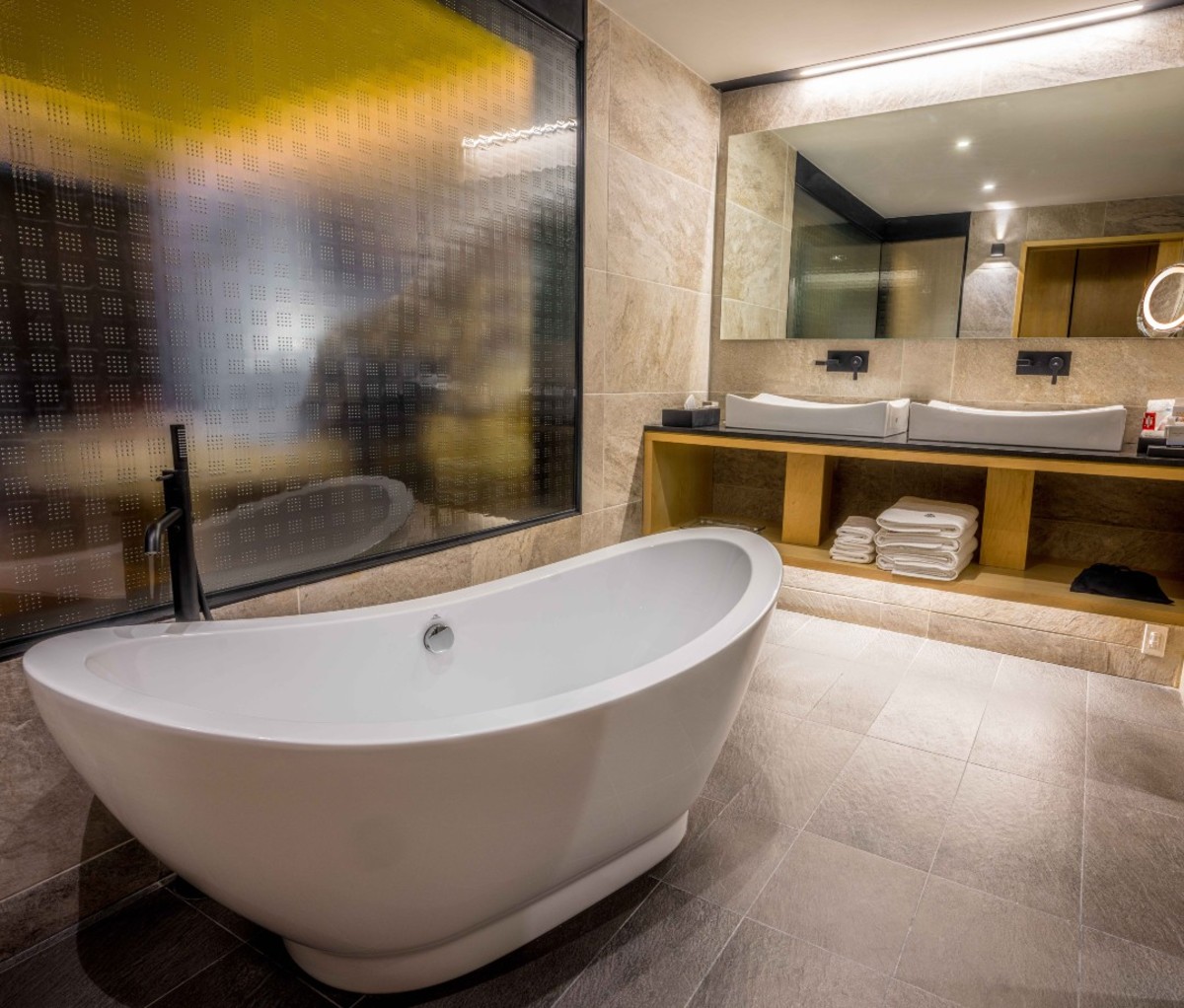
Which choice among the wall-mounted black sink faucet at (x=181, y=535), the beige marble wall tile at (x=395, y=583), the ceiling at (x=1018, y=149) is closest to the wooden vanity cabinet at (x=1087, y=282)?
the ceiling at (x=1018, y=149)

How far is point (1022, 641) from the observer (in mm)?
2652

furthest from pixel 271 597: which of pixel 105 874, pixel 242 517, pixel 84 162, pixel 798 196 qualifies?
pixel 798 196

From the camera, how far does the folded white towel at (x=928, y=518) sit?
267cm

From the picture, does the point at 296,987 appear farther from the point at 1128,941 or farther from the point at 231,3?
the point at 231,3

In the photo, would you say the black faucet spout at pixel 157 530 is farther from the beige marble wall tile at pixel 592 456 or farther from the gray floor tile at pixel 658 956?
the beige marble wall tile at pixel 592 456

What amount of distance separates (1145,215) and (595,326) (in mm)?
1924

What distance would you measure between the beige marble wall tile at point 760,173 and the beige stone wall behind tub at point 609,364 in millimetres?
116

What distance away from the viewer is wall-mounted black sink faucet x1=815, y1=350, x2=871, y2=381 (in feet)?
10.2

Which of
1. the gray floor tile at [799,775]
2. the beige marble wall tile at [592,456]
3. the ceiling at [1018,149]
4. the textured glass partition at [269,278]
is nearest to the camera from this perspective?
the textured glass partition at [269,278]

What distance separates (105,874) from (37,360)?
965 mm

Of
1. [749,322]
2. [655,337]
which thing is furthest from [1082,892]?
[749,322]

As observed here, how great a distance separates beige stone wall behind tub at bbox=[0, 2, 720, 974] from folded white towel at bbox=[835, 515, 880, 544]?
830mm

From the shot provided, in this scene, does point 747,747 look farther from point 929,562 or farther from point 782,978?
point 929,562

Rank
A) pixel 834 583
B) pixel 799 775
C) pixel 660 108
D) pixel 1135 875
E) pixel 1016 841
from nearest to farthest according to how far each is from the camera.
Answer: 1. pixel 1135 875
2. pixel 1016 841
3. pixel 799 775
4. pixel 660 108
5. pixel 834 583
